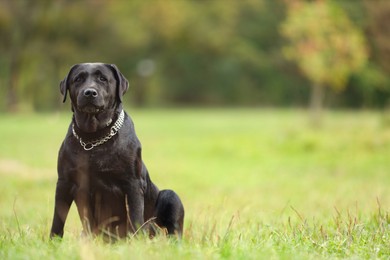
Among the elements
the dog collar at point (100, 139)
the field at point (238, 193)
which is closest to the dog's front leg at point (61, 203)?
the field at point (238, 193)

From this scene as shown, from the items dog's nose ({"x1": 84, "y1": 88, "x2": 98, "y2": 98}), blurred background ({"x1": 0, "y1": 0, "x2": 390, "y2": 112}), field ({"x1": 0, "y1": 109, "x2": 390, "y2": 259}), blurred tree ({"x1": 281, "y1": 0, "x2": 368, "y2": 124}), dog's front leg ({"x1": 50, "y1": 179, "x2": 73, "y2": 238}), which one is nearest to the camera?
field ({"x1": 0, "y1": 109, "x2": 390, "y2": 259})

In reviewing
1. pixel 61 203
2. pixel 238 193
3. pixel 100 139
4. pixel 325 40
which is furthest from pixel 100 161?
pixel 325 40

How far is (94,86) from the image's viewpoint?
15.9 feet

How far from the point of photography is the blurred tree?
22.9m

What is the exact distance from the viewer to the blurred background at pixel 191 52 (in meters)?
25.9

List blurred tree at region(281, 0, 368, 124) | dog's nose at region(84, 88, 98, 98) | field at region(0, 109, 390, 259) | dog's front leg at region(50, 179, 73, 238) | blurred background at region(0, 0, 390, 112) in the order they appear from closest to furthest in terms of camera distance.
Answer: field at region(0, 109, 390, 259) < dog's nose at region(84, 88, 98, 98) < dog's front leg at region(50, 179, 73, 238) < blurred tree at region(281, 0, 368, 124) < blurred background at region(0, 0, 390, 112)

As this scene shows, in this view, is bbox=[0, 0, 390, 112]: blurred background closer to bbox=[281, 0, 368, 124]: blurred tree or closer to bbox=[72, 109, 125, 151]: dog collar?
bbox=[281, 0, 368, 124]: blurred tree

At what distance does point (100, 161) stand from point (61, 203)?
1.58 ft

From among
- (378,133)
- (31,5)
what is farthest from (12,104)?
(378,133)

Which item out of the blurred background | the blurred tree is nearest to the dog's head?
the blurred tree

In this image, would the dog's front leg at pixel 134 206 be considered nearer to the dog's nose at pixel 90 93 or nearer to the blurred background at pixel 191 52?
the dog's nose at pixel 90 93

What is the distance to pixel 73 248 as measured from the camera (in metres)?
4.08

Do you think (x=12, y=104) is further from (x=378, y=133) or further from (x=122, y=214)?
(x=122, y=214)

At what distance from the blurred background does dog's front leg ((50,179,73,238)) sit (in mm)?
19391
